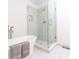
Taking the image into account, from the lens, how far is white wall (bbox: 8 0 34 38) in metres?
1.86

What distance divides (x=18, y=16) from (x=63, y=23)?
108 cm

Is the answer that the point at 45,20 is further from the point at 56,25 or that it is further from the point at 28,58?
the point at 28,58

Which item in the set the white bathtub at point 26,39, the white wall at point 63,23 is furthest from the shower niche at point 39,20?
the white wall at point 63,23

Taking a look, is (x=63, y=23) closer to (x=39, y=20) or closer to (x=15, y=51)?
(x=39, y=20)

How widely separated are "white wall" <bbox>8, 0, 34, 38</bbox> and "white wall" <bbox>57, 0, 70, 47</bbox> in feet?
2.80

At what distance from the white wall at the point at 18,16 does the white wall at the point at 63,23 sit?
853 mm

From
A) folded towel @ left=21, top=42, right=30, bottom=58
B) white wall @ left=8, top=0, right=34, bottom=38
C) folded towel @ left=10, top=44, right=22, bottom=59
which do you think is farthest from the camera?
white wall @ left=8, top=0, right=34, bottom=38

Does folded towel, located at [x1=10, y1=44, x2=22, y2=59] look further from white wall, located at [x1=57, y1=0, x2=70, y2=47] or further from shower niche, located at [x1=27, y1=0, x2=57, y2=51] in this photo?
white wall, located at [x1=57, y1=0, x2=70, y2=47]

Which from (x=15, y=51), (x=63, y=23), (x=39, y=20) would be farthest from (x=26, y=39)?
(x=63, y=23)

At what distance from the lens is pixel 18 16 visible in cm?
195

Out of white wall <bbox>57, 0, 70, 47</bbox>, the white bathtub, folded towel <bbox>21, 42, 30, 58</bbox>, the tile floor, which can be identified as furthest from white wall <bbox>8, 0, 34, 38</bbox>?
white wall <bbox>57, 0, 70, 47</bbox>

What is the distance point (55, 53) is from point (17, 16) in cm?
114

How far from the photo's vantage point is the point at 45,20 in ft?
6.31
